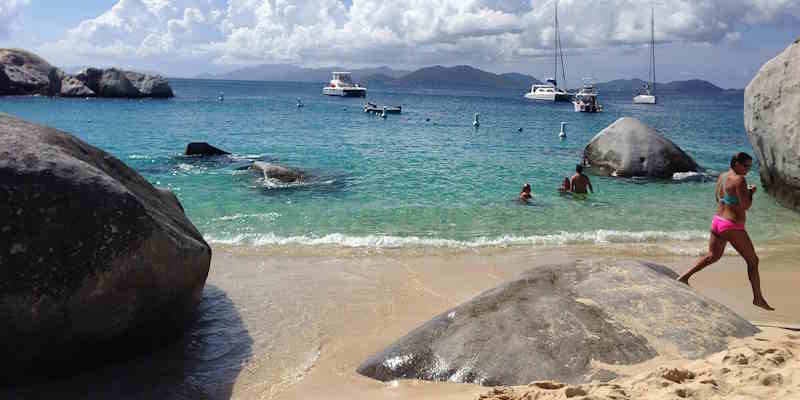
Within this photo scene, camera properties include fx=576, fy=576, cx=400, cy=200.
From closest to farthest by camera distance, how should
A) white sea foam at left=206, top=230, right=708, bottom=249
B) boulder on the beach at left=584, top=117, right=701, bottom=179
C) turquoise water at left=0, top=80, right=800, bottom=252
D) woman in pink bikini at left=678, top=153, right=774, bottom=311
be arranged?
woman in pink bikini at left=678, top=153, right=774, bottom=311 < white sea foam at left=206, top=230, right=708, bottom=249 < turquoise water at left=0, top=80, right=800, bottom=252 < boulder on the beach at left=584, top=117, right=701, bottom=179

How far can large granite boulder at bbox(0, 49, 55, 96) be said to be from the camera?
6862 centimetres

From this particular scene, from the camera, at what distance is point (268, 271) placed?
8852mm

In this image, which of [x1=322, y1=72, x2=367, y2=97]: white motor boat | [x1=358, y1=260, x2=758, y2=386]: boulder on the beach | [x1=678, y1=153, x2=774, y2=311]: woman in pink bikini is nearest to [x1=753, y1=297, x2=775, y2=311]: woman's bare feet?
[x1=678, y1=153, x2=774, y2=311]: woman in pink bikini

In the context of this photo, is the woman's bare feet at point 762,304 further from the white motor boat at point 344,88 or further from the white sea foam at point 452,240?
the white motor boat at point 344,88

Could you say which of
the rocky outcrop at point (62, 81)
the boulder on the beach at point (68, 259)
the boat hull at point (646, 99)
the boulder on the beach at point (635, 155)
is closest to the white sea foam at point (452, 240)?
the boulder on the beach at point (68, 259)

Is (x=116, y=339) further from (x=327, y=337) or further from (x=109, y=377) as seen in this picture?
(x=327, y=337)

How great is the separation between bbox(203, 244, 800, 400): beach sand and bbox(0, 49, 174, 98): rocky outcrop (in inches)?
2759

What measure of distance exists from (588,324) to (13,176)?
4.95 metres

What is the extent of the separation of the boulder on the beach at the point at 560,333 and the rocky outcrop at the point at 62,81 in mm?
74983

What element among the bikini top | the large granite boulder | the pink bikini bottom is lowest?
the pink bikini bottom

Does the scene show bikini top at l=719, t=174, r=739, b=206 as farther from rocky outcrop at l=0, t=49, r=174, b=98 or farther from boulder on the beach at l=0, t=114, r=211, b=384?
rocky outcrop at l=0, t=49, r=174, b=98

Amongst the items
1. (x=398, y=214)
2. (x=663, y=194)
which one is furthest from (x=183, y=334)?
(x=663, y=194)

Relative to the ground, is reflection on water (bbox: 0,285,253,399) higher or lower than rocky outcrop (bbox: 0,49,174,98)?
lower

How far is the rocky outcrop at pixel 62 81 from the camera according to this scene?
6875 centimetres
